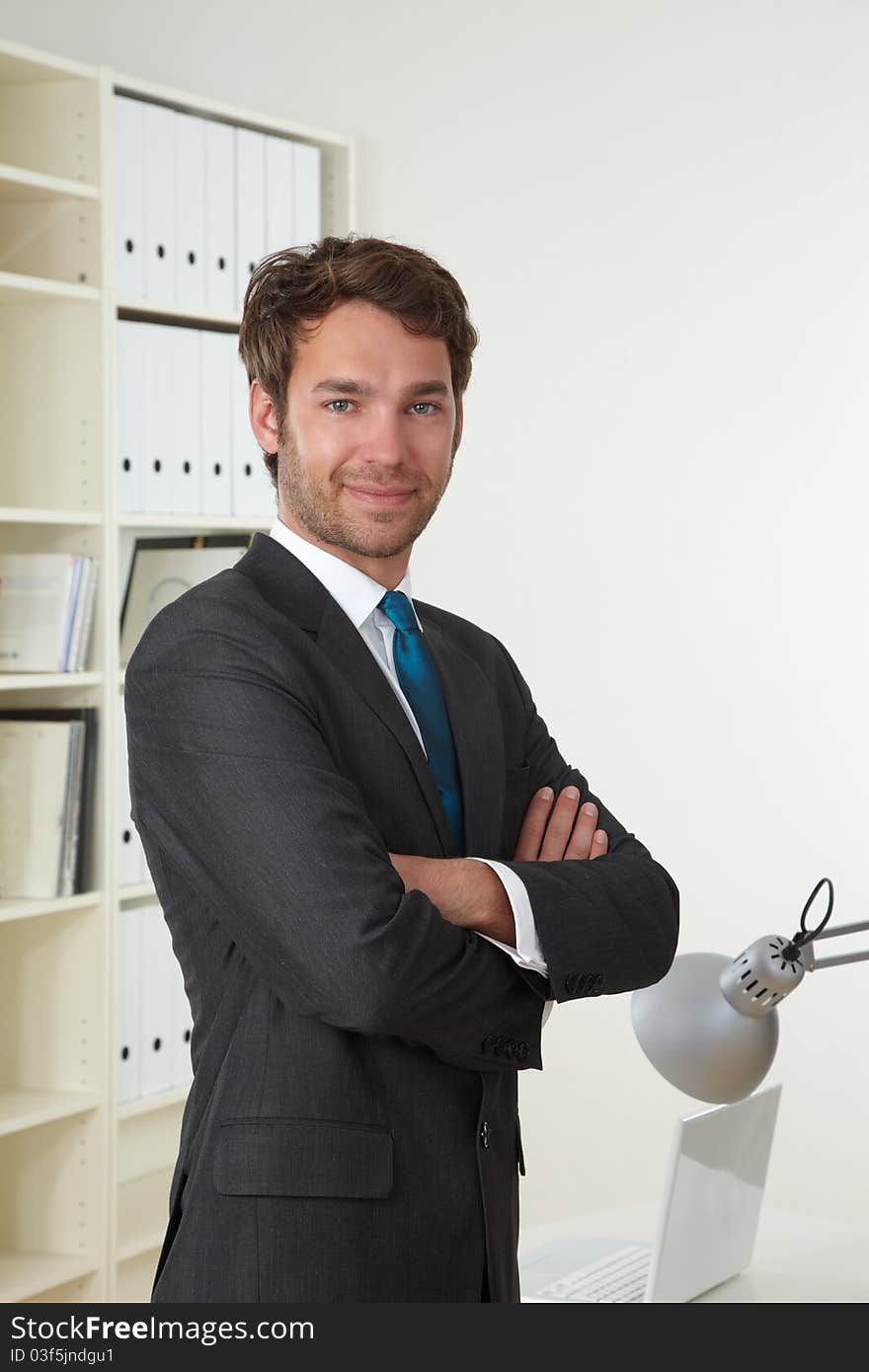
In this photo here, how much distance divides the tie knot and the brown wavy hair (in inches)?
7.4

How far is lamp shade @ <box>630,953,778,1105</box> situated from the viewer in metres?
1.78

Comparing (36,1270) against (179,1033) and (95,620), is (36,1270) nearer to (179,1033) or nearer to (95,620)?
(179,1033)

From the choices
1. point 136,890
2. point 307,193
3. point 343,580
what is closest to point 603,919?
point 343,580

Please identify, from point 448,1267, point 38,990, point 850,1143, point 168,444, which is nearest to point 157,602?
point 168,444

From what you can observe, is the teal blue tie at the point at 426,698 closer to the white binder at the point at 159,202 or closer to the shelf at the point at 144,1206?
the white binder at the point at 159,202

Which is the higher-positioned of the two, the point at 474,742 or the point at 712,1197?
the point at 474,742

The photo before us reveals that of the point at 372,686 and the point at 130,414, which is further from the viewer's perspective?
the point at 130,414

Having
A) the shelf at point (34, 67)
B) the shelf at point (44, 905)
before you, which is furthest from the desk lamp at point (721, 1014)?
the shelf at point (34, 67)

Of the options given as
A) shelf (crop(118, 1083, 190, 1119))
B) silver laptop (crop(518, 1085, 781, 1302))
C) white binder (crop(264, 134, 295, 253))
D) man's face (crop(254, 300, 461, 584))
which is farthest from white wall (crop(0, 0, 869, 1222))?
man's face (crop(254, 300, 461, 584))

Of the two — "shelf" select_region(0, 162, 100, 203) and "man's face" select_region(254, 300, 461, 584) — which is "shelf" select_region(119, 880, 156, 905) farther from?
"man's face" select_region(254, 300, 461, 584)

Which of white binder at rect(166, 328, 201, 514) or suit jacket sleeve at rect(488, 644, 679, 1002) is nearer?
suit jacket sleeve at rect(488, 644, 679, 1002)

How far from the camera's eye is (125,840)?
10.8ft

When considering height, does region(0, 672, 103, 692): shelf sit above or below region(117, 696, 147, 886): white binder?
above

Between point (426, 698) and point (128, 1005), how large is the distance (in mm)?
1782
